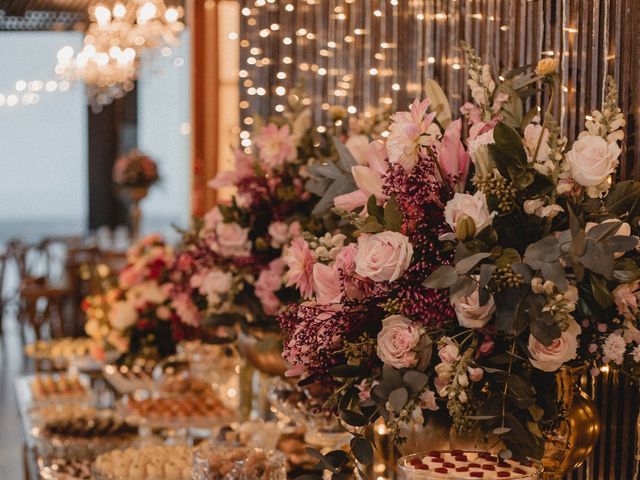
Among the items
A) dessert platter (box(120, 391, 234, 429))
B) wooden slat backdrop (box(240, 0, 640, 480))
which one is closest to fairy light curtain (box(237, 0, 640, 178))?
wooden slat backdrop (box(240, 0, 640, 480))

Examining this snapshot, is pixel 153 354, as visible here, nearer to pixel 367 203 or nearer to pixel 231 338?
pixel 231 338

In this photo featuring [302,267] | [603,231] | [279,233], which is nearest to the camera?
[603,231]

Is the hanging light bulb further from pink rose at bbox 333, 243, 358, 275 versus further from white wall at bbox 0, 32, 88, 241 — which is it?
pink rose at bbox 333, 243, 358, 275

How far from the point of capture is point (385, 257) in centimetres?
164

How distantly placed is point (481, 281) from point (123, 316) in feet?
8.98

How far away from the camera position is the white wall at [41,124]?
43.7 ft

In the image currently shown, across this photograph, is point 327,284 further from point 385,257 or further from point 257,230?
point 257,230

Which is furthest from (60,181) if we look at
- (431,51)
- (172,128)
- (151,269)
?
(431,51)

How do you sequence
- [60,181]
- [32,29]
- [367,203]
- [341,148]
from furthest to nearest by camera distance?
1. [60,181]
2. [32,29]
3. [341,148]
4. [367,203]

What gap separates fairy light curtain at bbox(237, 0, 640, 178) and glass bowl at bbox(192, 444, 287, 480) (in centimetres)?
93

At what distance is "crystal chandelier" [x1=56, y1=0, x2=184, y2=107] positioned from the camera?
757 cm

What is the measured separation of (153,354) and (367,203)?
2.52 m

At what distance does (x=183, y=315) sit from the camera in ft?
10.1

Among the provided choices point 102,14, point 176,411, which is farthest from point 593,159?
point 102,14
